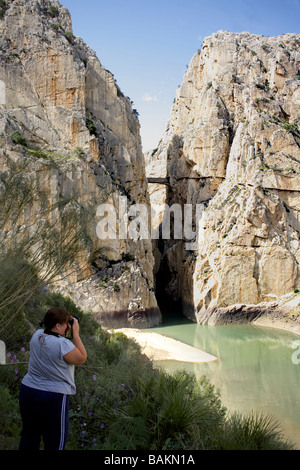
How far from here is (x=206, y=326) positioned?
33.9m

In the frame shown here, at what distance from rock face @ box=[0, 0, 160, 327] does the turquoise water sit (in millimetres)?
5168

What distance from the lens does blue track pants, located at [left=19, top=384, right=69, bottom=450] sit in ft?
12.9

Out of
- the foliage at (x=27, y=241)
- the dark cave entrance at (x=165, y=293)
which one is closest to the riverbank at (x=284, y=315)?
the dark cave entrance at (x=165, y=293)

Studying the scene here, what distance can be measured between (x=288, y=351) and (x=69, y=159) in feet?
73.0

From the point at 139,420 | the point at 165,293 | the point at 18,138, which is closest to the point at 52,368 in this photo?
the point at 139,420

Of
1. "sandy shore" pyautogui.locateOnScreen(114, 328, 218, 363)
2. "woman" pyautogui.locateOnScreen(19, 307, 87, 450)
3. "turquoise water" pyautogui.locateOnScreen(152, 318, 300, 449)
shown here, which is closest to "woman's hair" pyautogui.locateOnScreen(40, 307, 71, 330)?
"woman" pyautogui.locateOnScreen(19, 307, 87, 450)

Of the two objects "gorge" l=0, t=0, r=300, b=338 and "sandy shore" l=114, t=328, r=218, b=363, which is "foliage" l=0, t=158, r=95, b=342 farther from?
"gorge" l=0, t=0, r=300, b=338

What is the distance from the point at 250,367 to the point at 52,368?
19.0 metres

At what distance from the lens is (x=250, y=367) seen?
20.9 m

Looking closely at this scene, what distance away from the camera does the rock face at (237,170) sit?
114ft

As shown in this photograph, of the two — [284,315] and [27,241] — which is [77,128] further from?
[27,241]

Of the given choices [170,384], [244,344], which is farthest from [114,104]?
[170,384]

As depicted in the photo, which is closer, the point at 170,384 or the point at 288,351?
the point at 170,384
